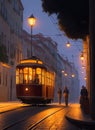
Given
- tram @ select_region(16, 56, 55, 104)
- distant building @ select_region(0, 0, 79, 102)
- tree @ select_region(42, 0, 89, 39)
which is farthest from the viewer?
distant building @ select_region(0, 0, 79, 102)

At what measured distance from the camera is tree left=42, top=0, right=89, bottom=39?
Result: 24.2 m

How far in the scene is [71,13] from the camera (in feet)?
82.7

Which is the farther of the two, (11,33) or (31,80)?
(11,33)

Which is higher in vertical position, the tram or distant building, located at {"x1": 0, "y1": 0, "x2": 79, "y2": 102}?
distant building, located at {"x1": 0, "y1": 0, "x2": 79, "y2": 102}


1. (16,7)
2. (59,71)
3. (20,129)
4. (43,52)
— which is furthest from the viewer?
(59,71)

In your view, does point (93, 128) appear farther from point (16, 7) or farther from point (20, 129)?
point (16, 7)

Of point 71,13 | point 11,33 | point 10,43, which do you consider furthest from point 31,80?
point 11,33

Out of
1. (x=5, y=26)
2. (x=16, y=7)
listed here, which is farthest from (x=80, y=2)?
(x=16, y=7)

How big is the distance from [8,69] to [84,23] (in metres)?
40.9

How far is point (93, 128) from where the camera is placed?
1880 centimetres

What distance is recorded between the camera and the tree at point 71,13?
24172mm

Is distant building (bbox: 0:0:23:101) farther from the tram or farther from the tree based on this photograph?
the tree

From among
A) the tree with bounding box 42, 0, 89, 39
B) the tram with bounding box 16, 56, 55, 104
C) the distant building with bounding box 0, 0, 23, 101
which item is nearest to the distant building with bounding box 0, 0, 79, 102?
the distant building with bounding box 0, 0, 23, 101

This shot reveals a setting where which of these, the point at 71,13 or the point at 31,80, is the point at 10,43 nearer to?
the point at 31,80
